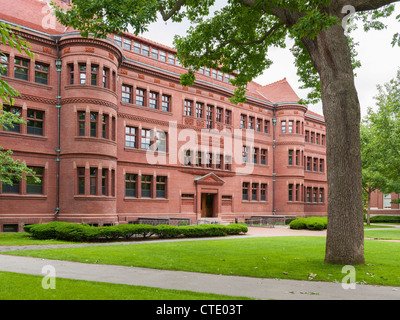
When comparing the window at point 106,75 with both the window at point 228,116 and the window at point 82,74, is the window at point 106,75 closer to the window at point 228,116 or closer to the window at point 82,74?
the window at point 82,74

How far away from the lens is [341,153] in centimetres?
1101

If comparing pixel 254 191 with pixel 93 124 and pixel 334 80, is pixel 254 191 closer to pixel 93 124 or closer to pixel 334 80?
pixel 93 124

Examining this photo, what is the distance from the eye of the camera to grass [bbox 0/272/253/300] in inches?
259

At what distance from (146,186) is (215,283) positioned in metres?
22.5

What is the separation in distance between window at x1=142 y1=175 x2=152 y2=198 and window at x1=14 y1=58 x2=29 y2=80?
1122cm

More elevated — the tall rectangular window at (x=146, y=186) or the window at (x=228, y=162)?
the window at (x=228, y=162)

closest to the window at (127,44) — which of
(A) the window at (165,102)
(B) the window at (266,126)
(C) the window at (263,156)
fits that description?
(A) the window at (165,102)

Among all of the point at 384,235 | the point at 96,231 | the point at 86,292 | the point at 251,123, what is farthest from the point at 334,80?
the point at 251,123

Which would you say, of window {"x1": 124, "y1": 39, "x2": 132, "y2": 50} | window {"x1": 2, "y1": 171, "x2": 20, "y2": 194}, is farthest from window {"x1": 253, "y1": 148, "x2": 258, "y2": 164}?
window {"x1": 2, "y1": 171, "x2": 20, "y2": 194}

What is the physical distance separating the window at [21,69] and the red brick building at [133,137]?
7cm

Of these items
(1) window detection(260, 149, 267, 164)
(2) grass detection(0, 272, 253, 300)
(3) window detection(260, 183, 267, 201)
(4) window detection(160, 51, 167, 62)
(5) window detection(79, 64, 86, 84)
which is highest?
(4) window detection(160, 51, 167, 62)

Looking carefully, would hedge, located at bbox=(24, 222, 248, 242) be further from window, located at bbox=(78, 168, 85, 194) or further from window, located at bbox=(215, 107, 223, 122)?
window, located at bbox=(215, 107, 223, 122)

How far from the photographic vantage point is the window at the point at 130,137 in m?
29.3

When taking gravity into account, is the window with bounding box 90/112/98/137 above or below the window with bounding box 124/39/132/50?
below
